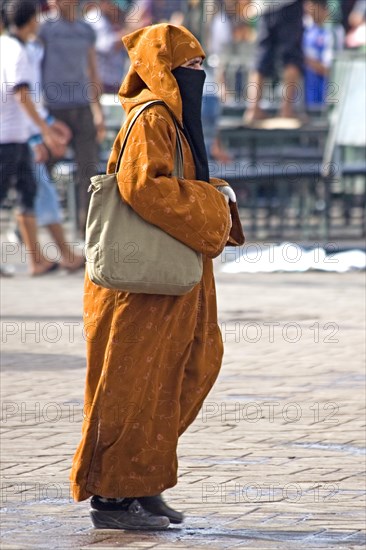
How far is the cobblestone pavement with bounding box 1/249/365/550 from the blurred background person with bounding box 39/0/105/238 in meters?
3.31

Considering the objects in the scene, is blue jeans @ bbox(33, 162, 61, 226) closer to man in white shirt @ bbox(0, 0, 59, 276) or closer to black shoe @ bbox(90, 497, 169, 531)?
man in white shirt @ bbox(0, 0, 59, 276)

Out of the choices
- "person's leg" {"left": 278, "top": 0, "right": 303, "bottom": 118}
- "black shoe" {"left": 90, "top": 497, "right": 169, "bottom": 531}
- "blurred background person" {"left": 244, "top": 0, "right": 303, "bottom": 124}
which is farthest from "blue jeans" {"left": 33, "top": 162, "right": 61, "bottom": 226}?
"black shoe" {"left": 90, "top": 497, "right": 169, "bottom": 531}

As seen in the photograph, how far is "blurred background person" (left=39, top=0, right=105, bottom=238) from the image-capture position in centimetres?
1473

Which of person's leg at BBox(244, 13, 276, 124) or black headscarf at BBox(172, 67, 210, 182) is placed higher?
black headscarf at BBox(172, 67, 210, 182)

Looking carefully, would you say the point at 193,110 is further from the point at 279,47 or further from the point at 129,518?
the point at 279,47

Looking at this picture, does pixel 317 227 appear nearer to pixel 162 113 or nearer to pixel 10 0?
pixel 10 0

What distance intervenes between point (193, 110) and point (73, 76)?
9239 millimetres

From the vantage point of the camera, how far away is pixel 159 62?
218 inches

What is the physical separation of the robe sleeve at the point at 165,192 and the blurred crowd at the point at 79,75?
695cm

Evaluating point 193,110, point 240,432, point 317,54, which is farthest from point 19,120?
point 317,54

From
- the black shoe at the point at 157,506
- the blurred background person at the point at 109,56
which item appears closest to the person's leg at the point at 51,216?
the blurred background person at the point at 109,56

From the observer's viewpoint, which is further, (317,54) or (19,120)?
(317,54)

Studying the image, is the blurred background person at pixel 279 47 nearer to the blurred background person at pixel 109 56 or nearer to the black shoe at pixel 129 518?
the blurred background person at pixel 109 56

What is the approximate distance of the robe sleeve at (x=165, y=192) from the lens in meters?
5.38
